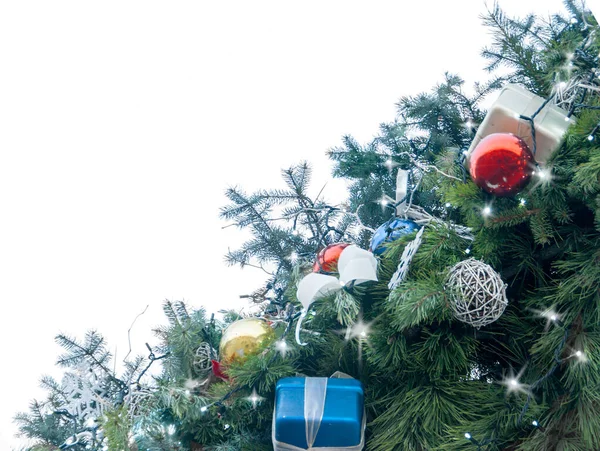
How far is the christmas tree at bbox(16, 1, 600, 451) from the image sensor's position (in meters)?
0.74

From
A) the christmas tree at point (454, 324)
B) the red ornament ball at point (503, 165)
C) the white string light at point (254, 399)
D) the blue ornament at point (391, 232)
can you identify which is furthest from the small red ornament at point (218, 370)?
the red ornament ball at point (503, 165)

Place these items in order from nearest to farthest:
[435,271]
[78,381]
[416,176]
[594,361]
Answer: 1. [594,361]
2. [435,271]
3. [78,381]
4. [416,176]

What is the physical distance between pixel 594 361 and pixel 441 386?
0.69 ft

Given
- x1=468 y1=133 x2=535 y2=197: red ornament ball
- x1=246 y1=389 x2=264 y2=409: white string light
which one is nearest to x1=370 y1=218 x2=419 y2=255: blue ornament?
x1=468 y1=133 x2=535 y2=197: red ornament ball

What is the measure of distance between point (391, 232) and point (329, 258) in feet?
0.40

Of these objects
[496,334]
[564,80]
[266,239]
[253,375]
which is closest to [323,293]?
[253,375]

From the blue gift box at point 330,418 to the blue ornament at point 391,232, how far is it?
250 millimetres

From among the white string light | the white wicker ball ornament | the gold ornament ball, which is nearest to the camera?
the white wicker ball ornament

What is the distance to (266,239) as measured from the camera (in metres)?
1.23

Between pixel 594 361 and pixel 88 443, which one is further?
pixel 88 443

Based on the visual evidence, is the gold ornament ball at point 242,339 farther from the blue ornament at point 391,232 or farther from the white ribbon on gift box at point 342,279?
the blue ornament at point 391,232

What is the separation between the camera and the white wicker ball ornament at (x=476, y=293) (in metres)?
0.74

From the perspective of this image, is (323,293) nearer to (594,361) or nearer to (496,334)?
(496,334)

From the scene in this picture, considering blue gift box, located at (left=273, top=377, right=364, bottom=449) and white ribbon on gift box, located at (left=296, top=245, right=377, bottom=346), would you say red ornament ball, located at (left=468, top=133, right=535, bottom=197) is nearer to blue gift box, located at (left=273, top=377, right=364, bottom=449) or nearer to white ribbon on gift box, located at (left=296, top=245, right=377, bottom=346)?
white ribbon on gift box, located at (left=296, top=245, right=377, bottom=346)
